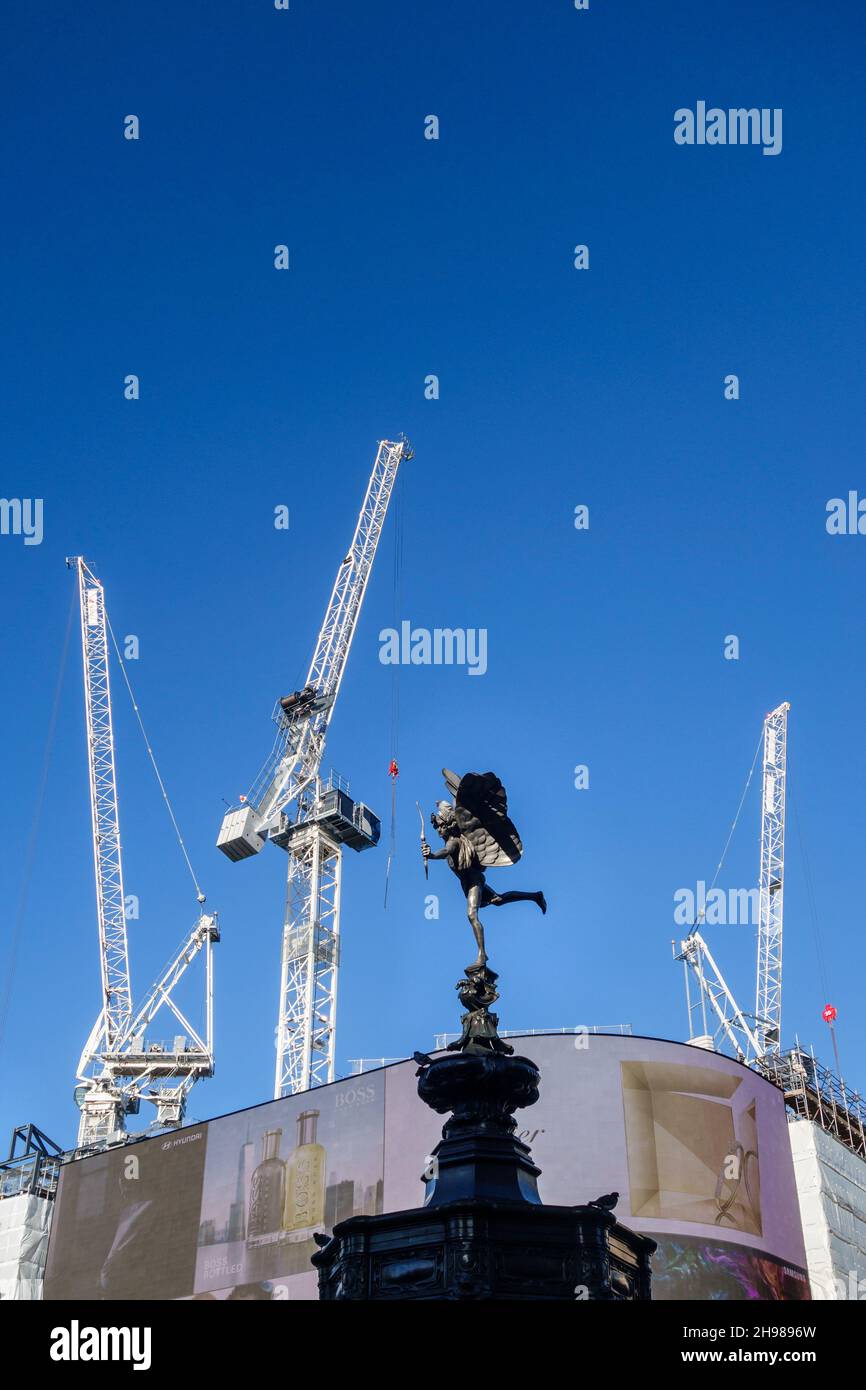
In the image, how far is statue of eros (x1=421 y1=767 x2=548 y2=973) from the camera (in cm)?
1641

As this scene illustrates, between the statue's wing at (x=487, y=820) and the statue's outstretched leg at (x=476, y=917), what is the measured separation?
37 centimetres

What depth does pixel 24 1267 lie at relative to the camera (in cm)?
7306

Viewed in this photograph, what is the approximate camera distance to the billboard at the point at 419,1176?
Answer: 189 feet

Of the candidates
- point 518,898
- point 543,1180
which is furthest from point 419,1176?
point 518,898

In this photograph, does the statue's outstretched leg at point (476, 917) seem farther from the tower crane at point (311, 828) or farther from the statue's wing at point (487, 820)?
the tower crane at point (311, 828)

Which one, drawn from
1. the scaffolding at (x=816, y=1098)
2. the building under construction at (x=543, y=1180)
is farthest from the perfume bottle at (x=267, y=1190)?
the scaffolding at (x=816, y=1098)

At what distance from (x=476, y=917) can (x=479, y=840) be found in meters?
1.01

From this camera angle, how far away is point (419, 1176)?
5575 centimetres

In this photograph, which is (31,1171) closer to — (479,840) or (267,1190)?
(267,1190)

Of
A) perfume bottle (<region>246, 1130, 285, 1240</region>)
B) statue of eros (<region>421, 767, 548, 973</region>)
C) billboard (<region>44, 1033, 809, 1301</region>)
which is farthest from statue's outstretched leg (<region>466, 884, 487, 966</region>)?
perfume bottle (<region>246, 1130, 285, 1240</region>)

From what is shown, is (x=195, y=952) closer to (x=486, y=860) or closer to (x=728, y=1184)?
(x=728, y=1184)

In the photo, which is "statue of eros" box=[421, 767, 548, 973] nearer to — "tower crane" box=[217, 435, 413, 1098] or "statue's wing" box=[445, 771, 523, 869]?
"statue's wing" box=[445, 771, 523, 869]
